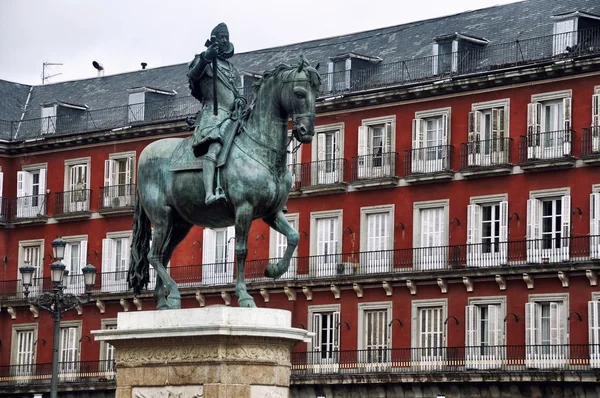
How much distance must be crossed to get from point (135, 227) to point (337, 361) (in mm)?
42522

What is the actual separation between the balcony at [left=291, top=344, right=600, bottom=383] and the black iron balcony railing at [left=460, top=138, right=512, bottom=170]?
6584mm

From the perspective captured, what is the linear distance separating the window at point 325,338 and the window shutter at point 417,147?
643 centimetres

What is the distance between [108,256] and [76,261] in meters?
2.24

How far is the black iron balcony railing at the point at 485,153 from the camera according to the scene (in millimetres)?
60469

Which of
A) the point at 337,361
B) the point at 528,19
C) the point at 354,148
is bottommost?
the point at 337,361

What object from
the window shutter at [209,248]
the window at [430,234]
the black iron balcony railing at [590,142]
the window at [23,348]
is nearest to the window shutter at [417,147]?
the window at [430,234]

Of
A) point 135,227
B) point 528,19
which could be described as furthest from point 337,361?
point 135,227

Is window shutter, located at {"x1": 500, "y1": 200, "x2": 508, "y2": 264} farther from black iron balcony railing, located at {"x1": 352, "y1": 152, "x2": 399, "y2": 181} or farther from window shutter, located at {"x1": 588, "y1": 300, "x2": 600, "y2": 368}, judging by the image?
black iron balcony railing, located at {"x1": 352, "y1": 152, "x2": 399, "y2": 181}

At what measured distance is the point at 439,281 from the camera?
61.7 m

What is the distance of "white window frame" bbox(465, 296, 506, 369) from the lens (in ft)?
196

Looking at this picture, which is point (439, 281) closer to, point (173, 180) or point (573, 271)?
point (573, 271)

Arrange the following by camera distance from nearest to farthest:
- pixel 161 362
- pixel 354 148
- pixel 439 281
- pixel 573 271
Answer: pixel 161 362, pixel 573 271, pixel 439 281, pixel 354 148

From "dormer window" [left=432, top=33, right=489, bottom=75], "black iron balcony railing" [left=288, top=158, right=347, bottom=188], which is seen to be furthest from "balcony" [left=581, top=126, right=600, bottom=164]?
"black iron balcony railing" [left=288, top=158, right=347, bottom=188]

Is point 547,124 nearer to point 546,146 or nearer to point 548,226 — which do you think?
point 546,146
